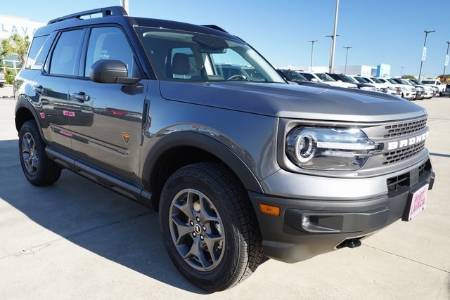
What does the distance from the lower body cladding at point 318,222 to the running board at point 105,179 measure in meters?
1.10

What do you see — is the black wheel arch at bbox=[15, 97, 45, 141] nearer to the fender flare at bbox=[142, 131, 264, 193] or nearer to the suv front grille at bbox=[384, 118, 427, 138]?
the fender flare at bbox=[142, 131, 264, 193]

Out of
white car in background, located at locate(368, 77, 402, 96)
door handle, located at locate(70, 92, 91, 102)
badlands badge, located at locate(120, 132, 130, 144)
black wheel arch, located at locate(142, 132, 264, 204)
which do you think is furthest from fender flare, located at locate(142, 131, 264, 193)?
white car in background, located at locate(368, 77, 402, 96)

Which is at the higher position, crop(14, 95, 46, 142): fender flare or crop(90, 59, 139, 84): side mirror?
crop(90, 59, 139, 84): side mirror

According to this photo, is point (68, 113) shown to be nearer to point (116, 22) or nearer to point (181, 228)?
A: point (116, 22)

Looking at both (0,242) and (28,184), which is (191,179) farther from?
(28,184)

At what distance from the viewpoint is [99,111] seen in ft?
10.3

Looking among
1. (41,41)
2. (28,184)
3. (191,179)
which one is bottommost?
(28,184)

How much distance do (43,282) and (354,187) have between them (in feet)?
6.87

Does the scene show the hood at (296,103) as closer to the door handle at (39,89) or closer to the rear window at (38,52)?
the door handle at (39,89)

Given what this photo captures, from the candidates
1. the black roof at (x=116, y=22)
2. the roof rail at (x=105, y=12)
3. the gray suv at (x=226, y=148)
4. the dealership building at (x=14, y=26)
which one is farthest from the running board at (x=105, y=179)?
the dealership building at (x=14, y=26)

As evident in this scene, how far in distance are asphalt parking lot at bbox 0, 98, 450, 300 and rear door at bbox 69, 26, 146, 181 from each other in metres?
0.62

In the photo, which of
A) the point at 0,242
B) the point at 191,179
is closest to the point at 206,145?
the point at 191,179

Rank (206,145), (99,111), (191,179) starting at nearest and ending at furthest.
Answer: (206,145) < (191,179) < (99,111)

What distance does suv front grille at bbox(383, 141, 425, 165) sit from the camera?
223 centimetres
